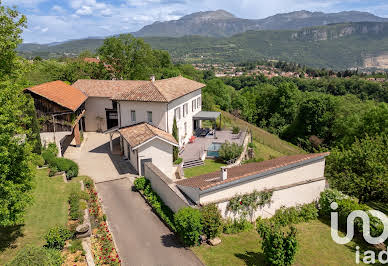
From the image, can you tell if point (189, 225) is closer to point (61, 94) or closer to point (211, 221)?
point (211, 221)

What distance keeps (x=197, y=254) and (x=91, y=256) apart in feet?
16.4

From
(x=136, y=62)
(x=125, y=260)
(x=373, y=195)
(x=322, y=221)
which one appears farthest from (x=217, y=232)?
(x=136, y=62)

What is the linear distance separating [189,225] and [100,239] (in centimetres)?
505

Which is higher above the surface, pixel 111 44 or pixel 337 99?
pixel 111 44

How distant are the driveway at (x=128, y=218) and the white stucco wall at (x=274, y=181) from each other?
316 cm

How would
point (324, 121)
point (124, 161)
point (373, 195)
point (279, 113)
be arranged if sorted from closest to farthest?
point (373, 195) → point (124, 161) → point (324, 121) → point (279, 113)

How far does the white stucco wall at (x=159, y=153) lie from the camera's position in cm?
2476

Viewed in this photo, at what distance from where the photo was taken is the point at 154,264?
546 inches

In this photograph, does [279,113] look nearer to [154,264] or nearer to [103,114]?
[103,114]

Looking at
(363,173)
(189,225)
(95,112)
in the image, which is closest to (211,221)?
(189,225)

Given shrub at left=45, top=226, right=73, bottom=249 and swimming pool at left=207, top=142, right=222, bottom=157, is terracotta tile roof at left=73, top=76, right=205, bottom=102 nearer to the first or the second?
swimming pool at left=207, top=142, right=222, bottom=157

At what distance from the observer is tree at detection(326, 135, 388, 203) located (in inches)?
786

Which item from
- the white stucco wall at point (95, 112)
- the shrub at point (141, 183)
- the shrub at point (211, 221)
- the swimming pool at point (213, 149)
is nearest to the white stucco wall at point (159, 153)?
the shrub at point (141, 183)

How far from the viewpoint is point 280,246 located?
12.1 metres
